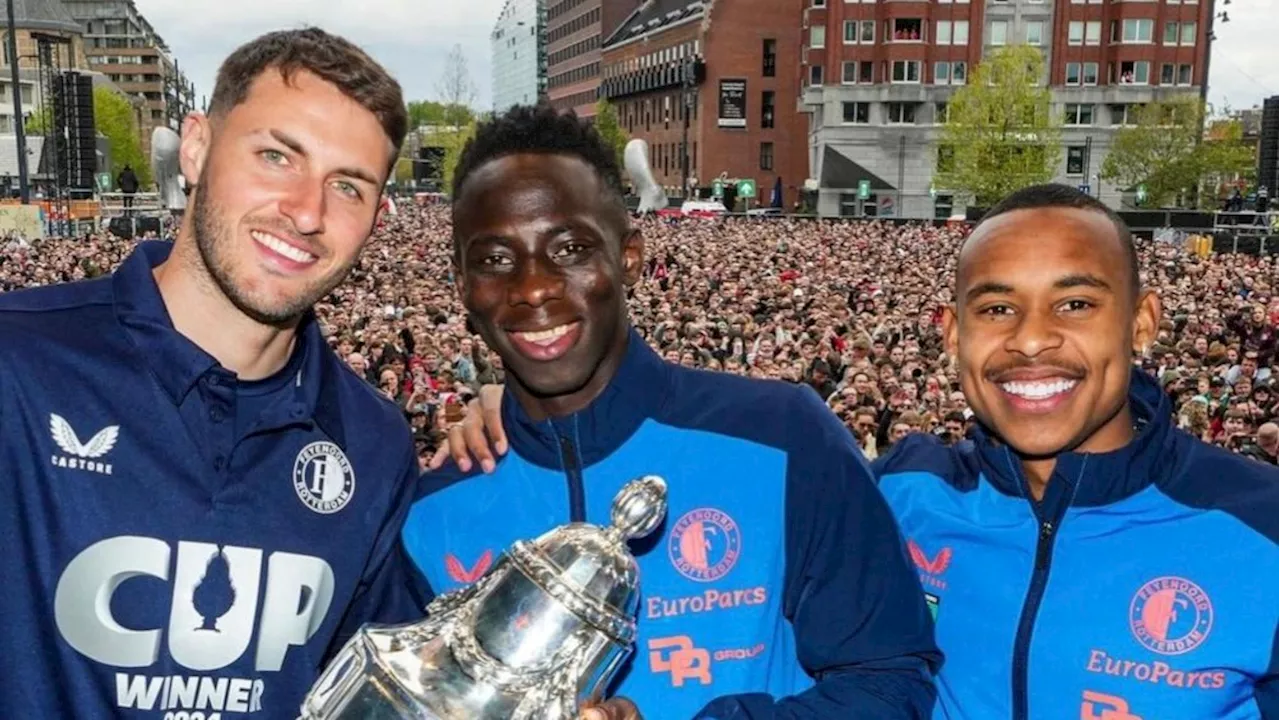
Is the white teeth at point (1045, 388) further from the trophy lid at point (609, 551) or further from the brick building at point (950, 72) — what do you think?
the brick building at point (950, 72)

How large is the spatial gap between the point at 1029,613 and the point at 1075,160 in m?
69.3

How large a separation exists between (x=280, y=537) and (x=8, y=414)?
0.60 m

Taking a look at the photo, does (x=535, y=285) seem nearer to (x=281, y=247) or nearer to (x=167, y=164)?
(x=281, y=247)

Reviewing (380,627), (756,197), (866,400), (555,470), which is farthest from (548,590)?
(756,197)

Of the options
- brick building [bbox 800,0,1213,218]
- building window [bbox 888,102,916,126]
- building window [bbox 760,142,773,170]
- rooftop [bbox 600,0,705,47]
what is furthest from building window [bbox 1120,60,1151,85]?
rooftop [bbox 600,0,705,47]

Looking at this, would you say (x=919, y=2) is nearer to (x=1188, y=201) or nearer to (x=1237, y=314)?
(x=1188, y=201)

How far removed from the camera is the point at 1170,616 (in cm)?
256

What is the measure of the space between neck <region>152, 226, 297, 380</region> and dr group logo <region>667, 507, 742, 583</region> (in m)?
1.04

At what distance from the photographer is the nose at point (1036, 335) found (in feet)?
8.61

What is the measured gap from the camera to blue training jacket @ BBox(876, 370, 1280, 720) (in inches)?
99.4

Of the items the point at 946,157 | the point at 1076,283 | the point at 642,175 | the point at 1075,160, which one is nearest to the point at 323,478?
the point at 1076,283

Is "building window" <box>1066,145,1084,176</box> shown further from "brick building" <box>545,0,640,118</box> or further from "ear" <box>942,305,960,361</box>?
"ear" <box>942,305,960,361</box>

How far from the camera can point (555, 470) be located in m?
2.66

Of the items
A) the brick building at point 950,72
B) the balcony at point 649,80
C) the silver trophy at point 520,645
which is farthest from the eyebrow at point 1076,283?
the balcony at point 649,80
